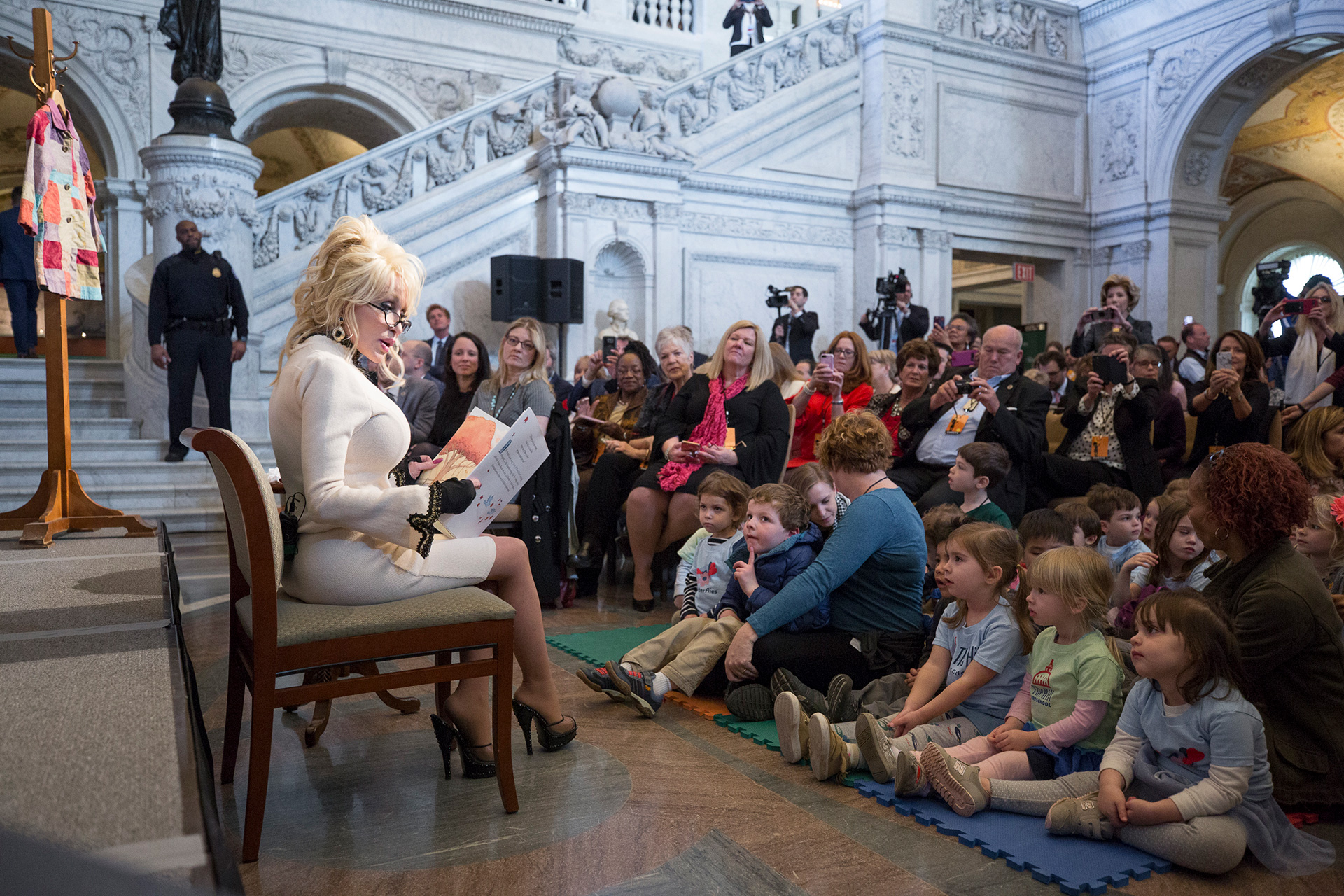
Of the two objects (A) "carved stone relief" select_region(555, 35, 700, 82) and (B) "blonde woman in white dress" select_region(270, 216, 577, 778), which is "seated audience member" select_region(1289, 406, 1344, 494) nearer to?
(B) "blonde woman in white dress" select_region(270, 216, 577, 778)

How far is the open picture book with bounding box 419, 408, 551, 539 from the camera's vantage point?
2.34 meters

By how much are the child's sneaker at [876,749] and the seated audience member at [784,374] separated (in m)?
2.63

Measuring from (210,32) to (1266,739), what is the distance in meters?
8.61

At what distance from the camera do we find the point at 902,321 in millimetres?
9414

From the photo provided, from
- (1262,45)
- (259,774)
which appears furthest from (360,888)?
(1262,45)

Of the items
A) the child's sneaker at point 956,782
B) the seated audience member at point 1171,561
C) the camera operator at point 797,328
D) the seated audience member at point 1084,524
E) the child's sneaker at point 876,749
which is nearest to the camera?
the child's sneaker at point 956,782

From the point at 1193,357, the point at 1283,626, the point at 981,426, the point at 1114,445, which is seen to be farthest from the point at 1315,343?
the point at 1283,626

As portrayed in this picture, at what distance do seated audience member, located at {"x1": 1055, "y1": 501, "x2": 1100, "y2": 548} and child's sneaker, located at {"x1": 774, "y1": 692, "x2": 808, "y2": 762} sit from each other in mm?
1534

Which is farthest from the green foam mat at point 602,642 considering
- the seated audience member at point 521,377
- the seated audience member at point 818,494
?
the seated audience member at point 521,377

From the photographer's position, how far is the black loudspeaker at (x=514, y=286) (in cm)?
908

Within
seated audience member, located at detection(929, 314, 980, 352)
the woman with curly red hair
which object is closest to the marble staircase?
seated audience member, located at detection(929, 314, 980, 352)

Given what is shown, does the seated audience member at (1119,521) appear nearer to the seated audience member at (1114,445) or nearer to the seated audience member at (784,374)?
the seated audience member at (1114,445)

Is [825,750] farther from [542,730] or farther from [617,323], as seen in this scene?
[617,323]

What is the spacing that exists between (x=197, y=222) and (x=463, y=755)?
6.33m
